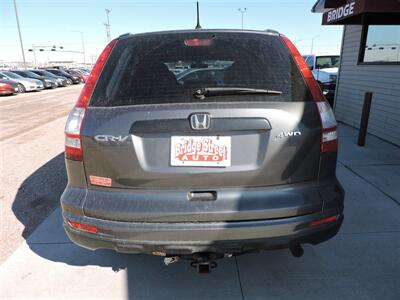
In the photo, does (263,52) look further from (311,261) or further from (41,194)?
(41,194)

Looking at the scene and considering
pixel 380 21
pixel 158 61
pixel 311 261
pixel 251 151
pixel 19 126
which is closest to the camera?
pixel 251 151

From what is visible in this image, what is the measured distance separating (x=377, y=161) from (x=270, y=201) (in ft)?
13.3

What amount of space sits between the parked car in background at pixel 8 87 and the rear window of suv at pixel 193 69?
2047cm

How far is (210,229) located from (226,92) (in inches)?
31.8

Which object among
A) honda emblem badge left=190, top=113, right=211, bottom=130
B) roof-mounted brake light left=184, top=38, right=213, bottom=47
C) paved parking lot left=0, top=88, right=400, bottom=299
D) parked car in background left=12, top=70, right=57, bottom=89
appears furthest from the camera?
parked car in background left=12, top=70, right=57, bottom=89

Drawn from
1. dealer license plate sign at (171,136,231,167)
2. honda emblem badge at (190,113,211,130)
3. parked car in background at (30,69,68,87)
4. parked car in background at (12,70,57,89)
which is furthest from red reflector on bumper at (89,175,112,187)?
parked car in background at (30,69,68,87)

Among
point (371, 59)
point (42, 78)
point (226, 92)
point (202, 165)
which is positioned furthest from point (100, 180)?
point (42, 78)

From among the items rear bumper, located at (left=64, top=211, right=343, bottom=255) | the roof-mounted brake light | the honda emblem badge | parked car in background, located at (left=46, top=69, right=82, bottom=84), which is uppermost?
the roof-mounted brake light

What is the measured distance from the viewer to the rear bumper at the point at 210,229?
1.87m

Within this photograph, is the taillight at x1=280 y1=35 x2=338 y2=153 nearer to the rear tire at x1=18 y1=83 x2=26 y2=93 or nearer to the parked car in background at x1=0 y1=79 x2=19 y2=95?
the parked car in background at x1=0 y1=79 x2=19 y2=95

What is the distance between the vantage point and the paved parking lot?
7.74 feet

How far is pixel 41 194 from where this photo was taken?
412cm

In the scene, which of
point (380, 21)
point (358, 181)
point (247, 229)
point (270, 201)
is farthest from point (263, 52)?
point (380, 21)

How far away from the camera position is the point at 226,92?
1.92 meters
